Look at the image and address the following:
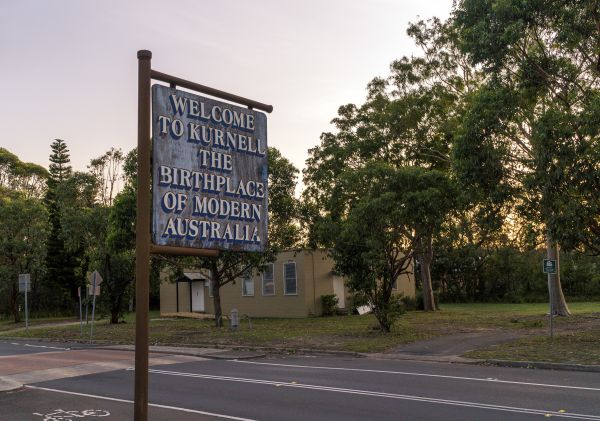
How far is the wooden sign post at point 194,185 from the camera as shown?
4383 mm

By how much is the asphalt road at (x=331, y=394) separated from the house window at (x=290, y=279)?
2167 cm

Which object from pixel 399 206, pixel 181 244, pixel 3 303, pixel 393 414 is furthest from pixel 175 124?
pixel 3 303

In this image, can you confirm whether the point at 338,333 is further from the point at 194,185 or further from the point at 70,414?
the point at 194,185

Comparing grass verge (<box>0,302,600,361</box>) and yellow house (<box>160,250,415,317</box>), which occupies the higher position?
yellow house (<box>160,250,415,317</box>)

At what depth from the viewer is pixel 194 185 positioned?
4824 millimetres

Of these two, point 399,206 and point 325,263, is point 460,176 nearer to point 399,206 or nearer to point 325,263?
point 399,206

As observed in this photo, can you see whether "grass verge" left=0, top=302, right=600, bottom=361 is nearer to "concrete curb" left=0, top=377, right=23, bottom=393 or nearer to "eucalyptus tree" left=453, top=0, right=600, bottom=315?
"eucalyptus tree" left=453, top=0, right=600, bottom=315

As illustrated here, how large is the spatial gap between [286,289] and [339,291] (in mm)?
3483

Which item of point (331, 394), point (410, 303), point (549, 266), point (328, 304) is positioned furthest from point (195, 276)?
point (331, 394)

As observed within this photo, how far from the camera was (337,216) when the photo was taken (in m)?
29.5

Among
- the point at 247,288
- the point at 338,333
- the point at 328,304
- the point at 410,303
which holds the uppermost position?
the point at 247,288

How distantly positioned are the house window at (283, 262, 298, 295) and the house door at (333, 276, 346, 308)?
269 cm

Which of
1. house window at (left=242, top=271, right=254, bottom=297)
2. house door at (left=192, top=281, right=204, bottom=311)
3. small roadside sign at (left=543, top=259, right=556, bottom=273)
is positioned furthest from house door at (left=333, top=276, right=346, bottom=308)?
small roadside sign at (left=543, top=259, right=556, bottom=273)

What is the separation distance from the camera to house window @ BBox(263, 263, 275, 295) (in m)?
39.8
